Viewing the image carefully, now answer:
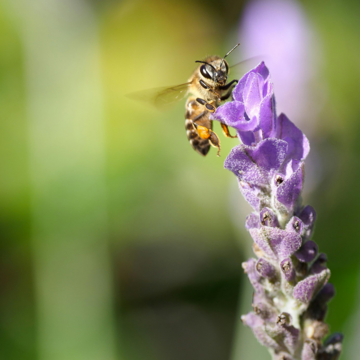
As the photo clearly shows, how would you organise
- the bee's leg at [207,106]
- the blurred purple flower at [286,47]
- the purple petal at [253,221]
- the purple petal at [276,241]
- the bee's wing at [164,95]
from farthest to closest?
the blurred purple flower at [286,47]
the bee's wing at [164,95]
the bee's leg at [207,106]
the purple petal at [253,221]
the purple petal at [276,241]

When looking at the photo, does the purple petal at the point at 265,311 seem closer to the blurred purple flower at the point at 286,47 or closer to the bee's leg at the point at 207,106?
the bee's leg at the point at 207,106

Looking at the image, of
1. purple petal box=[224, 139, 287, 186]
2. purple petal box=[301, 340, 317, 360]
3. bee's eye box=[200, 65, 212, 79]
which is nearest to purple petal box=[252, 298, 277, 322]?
purple petal box=[301, 340, 317, 360]

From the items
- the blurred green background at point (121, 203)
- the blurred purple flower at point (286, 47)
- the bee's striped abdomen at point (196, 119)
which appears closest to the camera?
the bee's striped abdomen at point (196, 119)

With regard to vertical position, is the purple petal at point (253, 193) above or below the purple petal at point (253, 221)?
above

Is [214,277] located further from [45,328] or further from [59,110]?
[59,110]

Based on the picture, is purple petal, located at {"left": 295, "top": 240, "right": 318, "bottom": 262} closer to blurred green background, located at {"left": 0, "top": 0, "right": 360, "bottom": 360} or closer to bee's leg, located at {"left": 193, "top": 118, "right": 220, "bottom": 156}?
bee's leg, located at {"left": 193, "top": 118, "right": 220, "bottom": 156}

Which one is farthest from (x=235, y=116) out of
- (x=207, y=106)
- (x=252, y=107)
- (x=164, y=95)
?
(x=164, y=95)

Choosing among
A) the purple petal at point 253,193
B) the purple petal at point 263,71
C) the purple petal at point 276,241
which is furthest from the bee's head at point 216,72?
the purple petal at point 276,241
